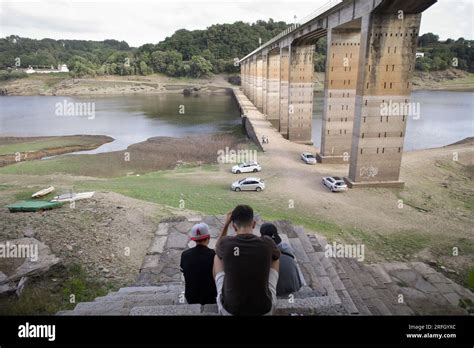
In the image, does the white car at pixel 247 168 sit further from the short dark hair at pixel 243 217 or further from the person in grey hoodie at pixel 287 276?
the short dark hair at pixel 243 217

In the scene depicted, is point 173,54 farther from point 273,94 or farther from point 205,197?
point 205,197

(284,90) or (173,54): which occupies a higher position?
(173,54)

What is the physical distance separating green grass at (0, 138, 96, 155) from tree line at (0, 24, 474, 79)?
3158 inches

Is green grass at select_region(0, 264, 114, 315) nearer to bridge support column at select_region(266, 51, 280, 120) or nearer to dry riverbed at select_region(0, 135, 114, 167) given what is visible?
dry riverbed at select_region(0, 135, 114, 167)

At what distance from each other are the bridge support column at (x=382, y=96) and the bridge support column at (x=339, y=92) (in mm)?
5737

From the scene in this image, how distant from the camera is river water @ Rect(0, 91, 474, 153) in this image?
141 feet

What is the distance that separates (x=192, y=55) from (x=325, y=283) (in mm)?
132085

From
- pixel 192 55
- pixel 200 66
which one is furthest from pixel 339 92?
pixel 192 55

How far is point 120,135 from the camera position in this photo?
4306cm

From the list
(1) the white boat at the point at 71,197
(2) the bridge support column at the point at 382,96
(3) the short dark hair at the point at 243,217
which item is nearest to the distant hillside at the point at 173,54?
(2) the bridge support column at the point at 382,96

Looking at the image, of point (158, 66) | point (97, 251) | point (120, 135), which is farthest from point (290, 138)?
→ point (158, 66)

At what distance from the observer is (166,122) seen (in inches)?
2087

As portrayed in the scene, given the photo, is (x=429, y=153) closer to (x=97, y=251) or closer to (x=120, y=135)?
(x=97, y=251)

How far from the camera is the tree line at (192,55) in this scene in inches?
4023
